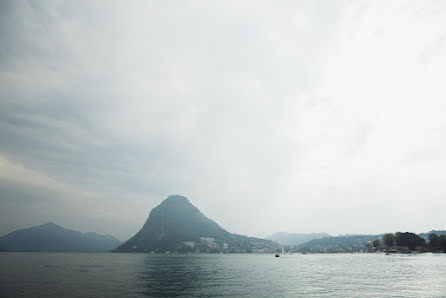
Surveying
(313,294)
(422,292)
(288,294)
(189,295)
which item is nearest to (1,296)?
(189,295)

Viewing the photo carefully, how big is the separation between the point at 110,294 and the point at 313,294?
4146cm

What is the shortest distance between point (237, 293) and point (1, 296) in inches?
1795

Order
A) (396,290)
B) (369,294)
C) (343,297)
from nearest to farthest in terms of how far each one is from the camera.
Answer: (343,297), (369,294), (396,290)

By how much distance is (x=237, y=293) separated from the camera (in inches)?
2078

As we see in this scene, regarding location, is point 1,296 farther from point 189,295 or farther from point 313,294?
point 313,294

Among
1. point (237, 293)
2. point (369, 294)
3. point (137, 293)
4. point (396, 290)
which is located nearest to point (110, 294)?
point (137, 293)

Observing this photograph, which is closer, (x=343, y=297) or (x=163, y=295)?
(x=343, y=297)

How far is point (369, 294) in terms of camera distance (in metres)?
50.9

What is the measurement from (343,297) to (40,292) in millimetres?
61654

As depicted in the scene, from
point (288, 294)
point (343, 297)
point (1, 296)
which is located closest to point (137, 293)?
point (1, 296)

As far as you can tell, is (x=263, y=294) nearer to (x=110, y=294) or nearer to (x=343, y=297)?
(x=343, y=297)

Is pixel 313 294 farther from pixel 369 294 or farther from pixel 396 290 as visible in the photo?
pixel 396 290

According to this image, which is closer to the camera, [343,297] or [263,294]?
[343,297]

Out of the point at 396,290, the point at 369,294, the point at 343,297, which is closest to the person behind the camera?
the point at 343,297
